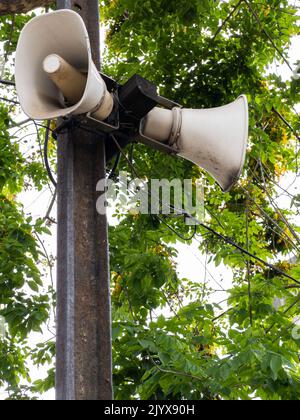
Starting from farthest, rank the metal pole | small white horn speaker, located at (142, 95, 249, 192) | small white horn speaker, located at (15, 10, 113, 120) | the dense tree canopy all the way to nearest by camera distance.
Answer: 1. the dense tree canopy
2. small white horn speaker, located at (142, 95, 249, 192)
3. small white horn speaker, located at (15, 10, 113, 120)
4. the metal pole

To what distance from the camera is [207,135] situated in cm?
283

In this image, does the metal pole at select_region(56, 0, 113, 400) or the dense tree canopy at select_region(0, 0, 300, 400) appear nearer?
the metal pole at select_region(56, 0, 113, 400)

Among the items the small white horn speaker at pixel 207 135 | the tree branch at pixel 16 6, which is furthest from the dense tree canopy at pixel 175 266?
the small white horn speaker at pixel 207 135

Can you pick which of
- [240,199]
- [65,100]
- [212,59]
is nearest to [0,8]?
[212,59]

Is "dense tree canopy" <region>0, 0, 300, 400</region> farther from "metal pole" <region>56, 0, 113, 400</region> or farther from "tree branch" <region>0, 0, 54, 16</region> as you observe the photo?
"metal pole" <region>56, 0, 113, 400</region>

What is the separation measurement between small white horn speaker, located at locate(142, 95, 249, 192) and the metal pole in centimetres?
25

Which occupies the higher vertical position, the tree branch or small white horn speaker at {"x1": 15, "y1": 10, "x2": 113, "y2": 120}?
the tree branch

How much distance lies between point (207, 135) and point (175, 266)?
3.68 metres

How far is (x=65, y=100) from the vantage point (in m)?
2.68

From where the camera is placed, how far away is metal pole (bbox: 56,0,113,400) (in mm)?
2281

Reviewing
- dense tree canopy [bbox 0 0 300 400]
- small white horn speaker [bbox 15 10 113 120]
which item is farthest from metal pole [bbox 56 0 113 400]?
dense tree canopy [bbox 0 0 300 400]

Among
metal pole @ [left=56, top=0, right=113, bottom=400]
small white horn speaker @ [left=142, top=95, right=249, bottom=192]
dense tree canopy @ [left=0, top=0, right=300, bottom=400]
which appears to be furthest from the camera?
dense tree canopy @ [left=0, top=0, right=300, bottom=400]

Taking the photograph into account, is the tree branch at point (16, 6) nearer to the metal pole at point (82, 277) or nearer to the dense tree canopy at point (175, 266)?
the dense tree canopy at point (175, 266)

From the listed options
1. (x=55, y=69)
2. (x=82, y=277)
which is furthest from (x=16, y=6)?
(x=82, y=277)
